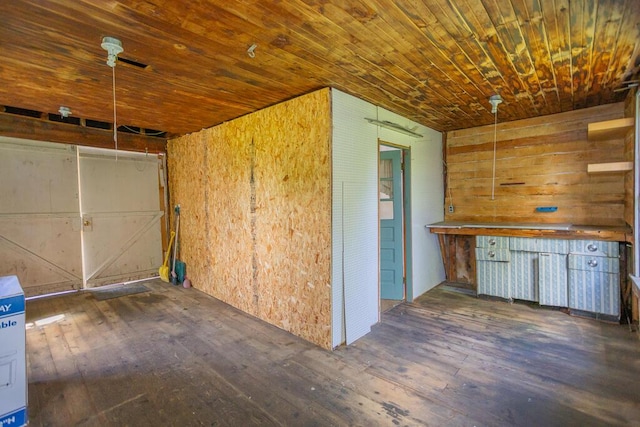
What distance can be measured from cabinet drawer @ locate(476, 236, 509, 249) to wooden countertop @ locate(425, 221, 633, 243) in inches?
2.9

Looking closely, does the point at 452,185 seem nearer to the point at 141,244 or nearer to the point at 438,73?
the point at 438,73

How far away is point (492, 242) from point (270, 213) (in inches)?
117

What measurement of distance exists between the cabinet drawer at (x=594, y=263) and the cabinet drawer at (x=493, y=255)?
666mm

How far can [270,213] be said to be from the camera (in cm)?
362

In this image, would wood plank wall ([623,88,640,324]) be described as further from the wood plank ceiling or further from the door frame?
the door frame

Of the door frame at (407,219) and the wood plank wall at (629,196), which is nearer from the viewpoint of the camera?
the wood plank wall at (629,196)

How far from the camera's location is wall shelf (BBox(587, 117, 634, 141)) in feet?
10.2

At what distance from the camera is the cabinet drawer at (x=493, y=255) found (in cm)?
418

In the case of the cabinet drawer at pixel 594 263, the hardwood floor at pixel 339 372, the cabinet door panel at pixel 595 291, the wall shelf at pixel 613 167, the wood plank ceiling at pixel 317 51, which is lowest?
the hardwood floor at pixel 339 372

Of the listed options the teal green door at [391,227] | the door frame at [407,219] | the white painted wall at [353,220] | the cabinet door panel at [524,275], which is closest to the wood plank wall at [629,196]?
the cabinet door panel at [524,275]

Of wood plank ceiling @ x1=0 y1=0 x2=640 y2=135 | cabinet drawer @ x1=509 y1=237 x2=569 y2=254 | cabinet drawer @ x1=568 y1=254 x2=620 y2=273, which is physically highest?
wood plank ceiling @ x1=0 y1=0 x2=640 y2=135

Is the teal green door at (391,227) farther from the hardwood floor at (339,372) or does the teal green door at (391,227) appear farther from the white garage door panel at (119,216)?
the white garage door panel at (119,216)

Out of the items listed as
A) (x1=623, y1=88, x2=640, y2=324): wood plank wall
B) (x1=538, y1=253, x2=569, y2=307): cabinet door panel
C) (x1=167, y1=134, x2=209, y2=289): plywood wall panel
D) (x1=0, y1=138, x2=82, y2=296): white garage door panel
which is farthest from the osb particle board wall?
(x1=623, y1=88, x2=640, y2=324): wood plank wall

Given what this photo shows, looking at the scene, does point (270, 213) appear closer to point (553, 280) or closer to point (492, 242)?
point (492, 242)
